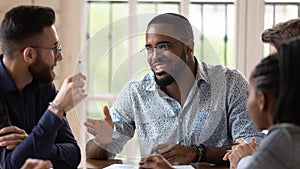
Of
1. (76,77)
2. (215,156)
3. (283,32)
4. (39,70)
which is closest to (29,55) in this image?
(39,70)

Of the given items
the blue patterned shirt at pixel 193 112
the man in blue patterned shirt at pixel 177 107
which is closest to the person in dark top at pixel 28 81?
the man in blue patterned shirt at pixel 177 107

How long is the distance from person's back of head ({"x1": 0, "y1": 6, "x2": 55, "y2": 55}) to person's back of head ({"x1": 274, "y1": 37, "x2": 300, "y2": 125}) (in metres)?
1.18

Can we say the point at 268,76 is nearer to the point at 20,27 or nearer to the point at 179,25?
the point at 179,25

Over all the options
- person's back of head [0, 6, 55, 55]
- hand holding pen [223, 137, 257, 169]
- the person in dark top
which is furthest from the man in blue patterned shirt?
person's back of head [0, 6, 55, 55]

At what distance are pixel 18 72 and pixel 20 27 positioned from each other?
0.57 feet

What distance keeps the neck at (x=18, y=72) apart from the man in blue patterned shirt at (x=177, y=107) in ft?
0.93

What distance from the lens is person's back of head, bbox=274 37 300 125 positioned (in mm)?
1324

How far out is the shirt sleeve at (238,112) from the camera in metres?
2.39

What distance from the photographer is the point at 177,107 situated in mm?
2445

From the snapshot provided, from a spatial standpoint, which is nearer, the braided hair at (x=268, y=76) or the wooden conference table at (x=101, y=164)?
the braided hair at (x=268, y=76)

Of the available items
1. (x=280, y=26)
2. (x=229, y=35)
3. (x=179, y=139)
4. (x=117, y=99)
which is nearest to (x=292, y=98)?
(x=280, y=26)

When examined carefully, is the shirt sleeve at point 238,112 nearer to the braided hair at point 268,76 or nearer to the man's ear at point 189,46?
the man's ear at point 189,46

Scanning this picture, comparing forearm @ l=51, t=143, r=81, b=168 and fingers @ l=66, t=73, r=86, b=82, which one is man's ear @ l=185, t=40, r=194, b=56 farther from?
forearm @ l=51, t=143, r=81, b=168

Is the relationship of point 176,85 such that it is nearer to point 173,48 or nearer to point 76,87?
point 173,48
